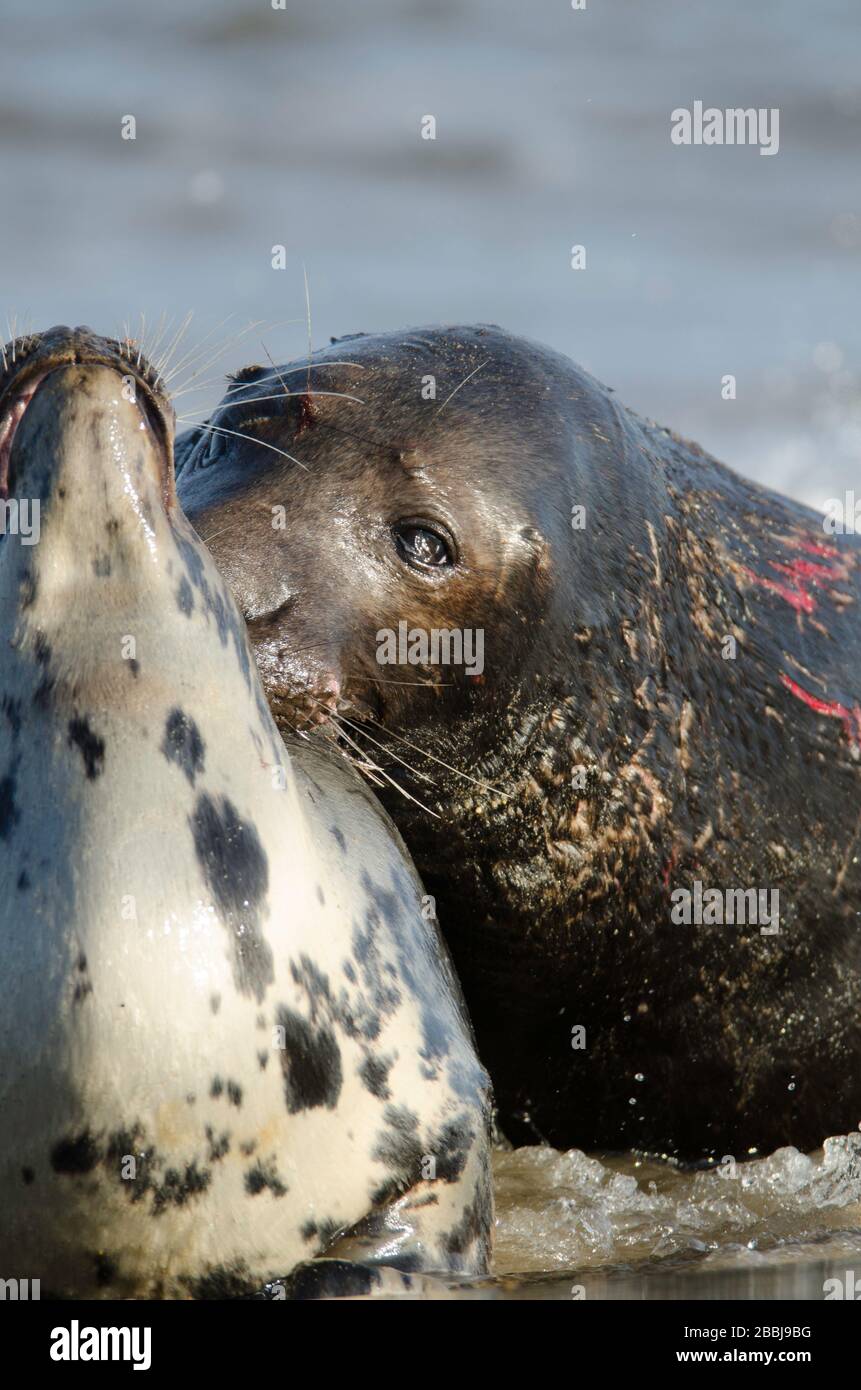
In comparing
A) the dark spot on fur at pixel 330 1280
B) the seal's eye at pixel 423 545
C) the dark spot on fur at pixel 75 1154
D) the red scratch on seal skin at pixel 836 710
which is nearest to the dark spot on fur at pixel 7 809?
the dark spot on fur at pixel 75 1154

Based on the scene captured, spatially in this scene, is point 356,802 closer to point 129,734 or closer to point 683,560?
point 129,734

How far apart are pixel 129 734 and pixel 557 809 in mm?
1921

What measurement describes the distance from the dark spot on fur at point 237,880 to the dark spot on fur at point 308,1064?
11 centimetres

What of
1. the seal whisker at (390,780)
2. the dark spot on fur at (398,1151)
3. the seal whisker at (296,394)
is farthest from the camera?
the seal whisker at (296,394)

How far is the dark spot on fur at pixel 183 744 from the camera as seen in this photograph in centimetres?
373

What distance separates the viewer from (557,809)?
536 cm

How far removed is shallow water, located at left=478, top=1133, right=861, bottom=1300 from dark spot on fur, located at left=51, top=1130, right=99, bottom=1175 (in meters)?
1.02

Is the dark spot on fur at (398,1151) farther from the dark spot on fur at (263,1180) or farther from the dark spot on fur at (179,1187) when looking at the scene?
the dark spot on fur at (179,1187)

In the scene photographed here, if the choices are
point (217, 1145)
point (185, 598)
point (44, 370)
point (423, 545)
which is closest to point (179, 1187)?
point (217, 1145)

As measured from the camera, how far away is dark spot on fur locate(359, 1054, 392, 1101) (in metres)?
3.95

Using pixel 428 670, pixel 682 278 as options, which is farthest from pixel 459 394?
pixel 682 278

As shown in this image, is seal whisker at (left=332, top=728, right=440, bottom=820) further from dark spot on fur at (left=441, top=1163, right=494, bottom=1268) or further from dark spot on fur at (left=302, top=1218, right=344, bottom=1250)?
dark spot on fur at (left=302, top=1218, right=344, bottom=1250)

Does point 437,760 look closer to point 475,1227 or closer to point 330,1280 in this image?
point 475,1227

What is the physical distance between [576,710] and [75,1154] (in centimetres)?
224
